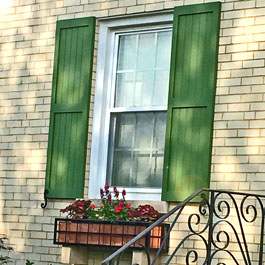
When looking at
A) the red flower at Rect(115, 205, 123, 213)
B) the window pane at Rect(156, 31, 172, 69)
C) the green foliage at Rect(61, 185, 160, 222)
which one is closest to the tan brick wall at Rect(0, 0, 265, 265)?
the window pane at Rect(156, 31, 172, 69)

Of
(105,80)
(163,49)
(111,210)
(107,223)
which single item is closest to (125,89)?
(105,80)

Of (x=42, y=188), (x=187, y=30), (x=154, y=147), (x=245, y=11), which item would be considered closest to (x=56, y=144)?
(x=42, y=188)

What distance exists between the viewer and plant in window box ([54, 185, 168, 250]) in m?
8.09

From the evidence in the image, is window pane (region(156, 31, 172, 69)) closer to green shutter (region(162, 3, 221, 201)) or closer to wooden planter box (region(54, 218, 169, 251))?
green shutter (region(162, 3, 221, 201))

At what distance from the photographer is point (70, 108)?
9.14 meters

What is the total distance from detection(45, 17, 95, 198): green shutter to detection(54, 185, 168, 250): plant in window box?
43 centimetres

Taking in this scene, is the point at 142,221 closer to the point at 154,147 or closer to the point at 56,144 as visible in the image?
the point at 154,147

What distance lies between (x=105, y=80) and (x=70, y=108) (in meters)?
0.47

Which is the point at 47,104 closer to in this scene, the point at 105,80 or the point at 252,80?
the point at 105,80

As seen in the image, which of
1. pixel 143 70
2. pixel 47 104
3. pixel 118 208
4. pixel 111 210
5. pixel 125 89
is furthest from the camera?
pixel 47 104

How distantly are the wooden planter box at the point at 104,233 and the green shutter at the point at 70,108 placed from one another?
0.52m

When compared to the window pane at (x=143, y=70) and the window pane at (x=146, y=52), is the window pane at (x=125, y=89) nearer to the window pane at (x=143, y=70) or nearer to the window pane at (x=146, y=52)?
the window pane at (x=143, y=70)

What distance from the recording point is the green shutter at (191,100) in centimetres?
817

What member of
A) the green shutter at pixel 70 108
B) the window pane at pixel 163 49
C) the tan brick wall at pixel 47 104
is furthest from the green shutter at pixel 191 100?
the green shutter at pixel 70 108
